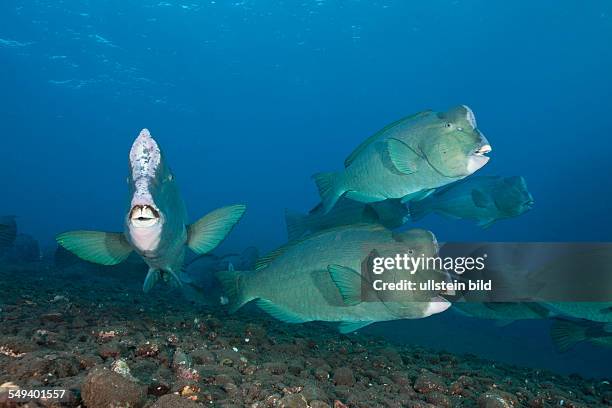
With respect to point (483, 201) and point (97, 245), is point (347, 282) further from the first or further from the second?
point (483, 201)

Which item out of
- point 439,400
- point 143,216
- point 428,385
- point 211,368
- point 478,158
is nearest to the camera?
point 143,216

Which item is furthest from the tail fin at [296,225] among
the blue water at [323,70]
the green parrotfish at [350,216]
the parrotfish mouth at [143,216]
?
the blue water at [323,70]

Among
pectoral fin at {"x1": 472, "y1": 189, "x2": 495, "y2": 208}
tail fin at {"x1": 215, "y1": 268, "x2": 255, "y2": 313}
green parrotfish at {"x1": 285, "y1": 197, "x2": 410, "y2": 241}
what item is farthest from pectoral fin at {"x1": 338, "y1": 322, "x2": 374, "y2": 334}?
pectoral fin at {"x1": 472, "y1": 189, "x2": 495, "y2": 208}

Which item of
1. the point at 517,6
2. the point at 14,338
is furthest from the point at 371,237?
the point at 517,6

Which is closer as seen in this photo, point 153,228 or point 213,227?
point 153,228

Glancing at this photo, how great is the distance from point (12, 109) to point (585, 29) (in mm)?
66504

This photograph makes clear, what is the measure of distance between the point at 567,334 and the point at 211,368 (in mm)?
4689

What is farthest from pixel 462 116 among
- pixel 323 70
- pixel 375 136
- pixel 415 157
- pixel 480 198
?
pixel 323 70

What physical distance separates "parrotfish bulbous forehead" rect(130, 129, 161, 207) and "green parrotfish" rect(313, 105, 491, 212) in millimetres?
1674

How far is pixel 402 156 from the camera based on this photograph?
3.08m

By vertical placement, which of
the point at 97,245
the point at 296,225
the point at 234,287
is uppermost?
the point at 296,225

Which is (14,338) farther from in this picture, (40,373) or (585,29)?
(585,29)

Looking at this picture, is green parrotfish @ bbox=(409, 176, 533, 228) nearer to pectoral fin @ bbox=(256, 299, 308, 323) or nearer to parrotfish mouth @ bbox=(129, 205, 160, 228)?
pectoral fin @ bbox=(256, 299, 308, 323)

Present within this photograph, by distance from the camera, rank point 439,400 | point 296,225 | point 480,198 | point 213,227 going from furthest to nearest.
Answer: point 480,198 → point 296,225 → point 213,227 → point 439,400
